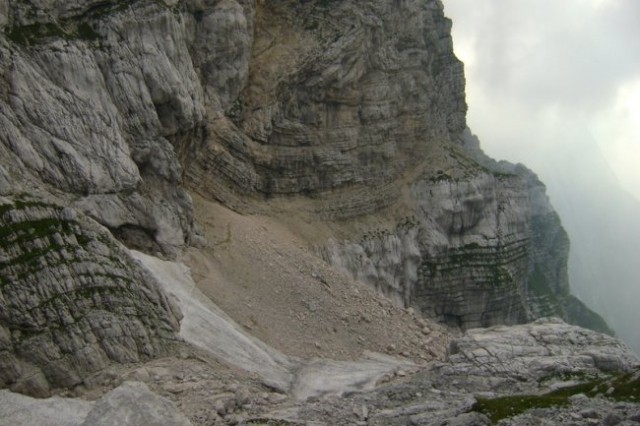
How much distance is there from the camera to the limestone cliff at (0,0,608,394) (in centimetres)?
2962

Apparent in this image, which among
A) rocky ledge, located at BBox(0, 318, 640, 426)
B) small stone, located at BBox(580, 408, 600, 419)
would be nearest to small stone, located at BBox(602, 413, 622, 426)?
rocky ledge, located at BBox(0, 318, 640, 426)

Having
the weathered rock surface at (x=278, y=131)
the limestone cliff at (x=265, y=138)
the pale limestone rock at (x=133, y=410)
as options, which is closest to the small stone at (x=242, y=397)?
the pale limestone rock at (x=133, y=410)

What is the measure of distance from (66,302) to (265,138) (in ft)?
90.9

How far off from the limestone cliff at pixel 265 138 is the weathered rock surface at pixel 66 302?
0.50 feet

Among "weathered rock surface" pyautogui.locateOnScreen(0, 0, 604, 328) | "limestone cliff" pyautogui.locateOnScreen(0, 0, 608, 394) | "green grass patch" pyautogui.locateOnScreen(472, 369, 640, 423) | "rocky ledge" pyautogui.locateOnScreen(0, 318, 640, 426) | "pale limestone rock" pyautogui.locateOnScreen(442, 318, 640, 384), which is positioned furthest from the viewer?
"weathered rock surface" pyautogui.locateOnScreen(0, 0, 604, 328)

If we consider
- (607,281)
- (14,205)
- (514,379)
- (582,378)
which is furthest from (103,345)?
(607,281)

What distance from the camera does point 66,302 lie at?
24.1 m

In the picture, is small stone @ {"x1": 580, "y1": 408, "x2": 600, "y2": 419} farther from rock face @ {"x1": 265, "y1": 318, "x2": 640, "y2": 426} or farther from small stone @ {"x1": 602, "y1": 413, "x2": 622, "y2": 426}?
small stone @ {"x1": 602, "y1": 413, "x2": 622, "y2": 426}

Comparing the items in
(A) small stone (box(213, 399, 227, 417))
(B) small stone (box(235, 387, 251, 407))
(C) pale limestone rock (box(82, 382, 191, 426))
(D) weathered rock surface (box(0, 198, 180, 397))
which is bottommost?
(C) pale limestone rock (box(82, 382, 191, 426))

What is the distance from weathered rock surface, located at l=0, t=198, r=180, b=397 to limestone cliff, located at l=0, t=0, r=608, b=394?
0.15m

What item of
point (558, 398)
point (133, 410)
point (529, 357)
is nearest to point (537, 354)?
point (529, 357)

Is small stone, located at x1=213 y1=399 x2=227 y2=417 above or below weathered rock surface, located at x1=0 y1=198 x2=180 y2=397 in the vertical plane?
below

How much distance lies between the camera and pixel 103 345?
24422mm

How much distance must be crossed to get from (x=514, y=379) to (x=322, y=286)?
15.4m
